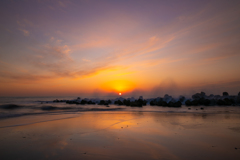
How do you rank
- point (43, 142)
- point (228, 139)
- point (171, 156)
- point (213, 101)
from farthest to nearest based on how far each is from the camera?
point (213, 101) → point (228, 139) → point (43, 142) → point (171, 156)

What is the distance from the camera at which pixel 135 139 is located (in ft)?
24.3

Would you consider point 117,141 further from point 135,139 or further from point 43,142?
point 43,142

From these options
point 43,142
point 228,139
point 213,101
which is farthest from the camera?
point 213,101

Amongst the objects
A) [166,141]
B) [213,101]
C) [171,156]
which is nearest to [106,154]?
[171,156]

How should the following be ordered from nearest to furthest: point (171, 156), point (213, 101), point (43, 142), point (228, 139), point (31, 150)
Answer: point (171, 156)
point (31, 150)
point (43, 142)
point (228, 139)
point (213, 101)

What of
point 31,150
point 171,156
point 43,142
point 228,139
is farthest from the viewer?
point 228,139

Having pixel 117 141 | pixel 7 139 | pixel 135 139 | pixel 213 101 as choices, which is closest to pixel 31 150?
pixel 7 139

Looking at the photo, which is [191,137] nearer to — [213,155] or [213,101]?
[213,155]

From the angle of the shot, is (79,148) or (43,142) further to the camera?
(43,142)

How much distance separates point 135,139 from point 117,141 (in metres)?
0.98

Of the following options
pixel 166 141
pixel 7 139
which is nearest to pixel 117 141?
pixel 166 141

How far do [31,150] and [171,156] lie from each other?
5.74 metres

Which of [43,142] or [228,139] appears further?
[228,139]

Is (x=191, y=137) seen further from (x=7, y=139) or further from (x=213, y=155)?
(x=7, y=139)
